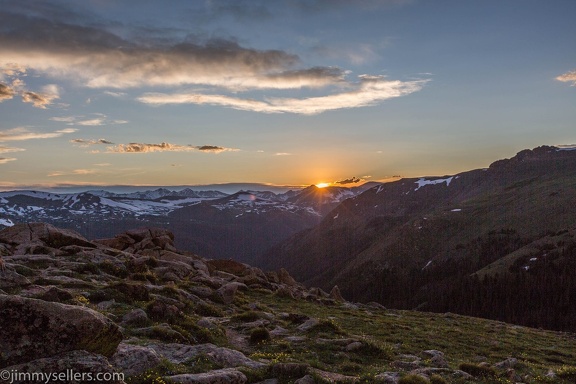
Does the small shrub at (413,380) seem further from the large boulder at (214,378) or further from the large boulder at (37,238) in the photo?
the large boulder at (37,238)

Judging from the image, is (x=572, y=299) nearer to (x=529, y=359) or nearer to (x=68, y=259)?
(x=529, y=359)

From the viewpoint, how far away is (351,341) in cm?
2750

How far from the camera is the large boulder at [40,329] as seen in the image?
486 inches

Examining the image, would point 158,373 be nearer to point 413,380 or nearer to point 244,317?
point 413,380

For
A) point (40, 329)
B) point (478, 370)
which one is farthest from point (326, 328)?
point (40, 329)

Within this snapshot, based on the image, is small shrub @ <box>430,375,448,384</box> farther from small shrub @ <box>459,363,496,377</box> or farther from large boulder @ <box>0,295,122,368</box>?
large boulder @ <box>0,295,122,368</box>

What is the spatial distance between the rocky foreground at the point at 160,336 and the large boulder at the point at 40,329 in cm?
3

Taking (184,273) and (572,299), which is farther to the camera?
(572,299)

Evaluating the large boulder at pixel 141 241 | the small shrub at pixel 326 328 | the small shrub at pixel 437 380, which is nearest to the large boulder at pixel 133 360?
the small shrub at pixel 437 380

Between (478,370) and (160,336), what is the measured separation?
19135 mm

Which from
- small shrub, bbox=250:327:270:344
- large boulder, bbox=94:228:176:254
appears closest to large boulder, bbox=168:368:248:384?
small shrub, bbox=250:327:270:344

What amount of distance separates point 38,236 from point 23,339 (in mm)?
45598

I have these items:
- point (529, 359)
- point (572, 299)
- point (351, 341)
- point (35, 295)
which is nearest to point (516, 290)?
point (572, 299)

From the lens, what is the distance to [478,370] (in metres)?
23.8
